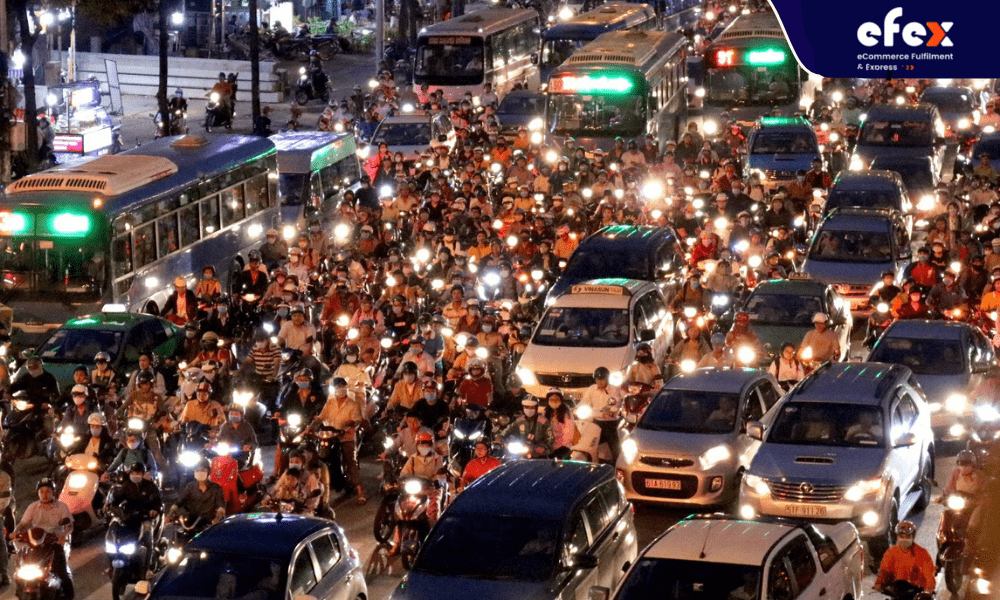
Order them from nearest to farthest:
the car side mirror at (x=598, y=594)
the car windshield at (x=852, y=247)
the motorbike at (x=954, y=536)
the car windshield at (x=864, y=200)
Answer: the car side mirror at (x=598, y=594) → the motorbike at (x=954, y=536) → the car windshield at (x=852, y=247) → the car windshield at (x=864, y=200)

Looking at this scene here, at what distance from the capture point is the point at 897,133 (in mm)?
38281

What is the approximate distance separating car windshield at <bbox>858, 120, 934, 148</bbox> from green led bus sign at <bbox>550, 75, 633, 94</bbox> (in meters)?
4.95

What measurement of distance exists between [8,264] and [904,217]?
1489 centimetres

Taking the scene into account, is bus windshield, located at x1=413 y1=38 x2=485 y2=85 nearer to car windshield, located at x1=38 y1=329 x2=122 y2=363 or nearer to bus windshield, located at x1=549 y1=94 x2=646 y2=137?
bus windshield, located at x1=549 y1=94 x2=646 y2=137

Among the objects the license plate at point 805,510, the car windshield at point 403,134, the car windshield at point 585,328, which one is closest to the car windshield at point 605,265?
the car windshield at point 585,328

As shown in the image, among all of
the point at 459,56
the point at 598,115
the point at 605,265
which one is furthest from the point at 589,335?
the point at 459,56

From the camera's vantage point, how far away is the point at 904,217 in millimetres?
32469

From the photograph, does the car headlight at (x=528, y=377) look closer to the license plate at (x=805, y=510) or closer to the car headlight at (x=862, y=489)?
the license plate at (x=805, y=510)

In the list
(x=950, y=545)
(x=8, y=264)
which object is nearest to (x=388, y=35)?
(x=8, y=264)

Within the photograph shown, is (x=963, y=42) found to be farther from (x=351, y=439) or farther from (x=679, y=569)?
(x=351, y=439)

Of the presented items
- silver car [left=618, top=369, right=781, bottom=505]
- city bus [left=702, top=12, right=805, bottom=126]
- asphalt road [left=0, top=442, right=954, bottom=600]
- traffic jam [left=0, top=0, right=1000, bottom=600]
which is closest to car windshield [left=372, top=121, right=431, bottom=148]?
traffic jam [left=0, top=0, right=1000, bottom=600]

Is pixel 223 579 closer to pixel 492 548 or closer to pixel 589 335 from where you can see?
pixel 492 548

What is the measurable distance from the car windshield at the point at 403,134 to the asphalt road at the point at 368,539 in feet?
62.0

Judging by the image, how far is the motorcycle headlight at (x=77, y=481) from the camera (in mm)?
19438
